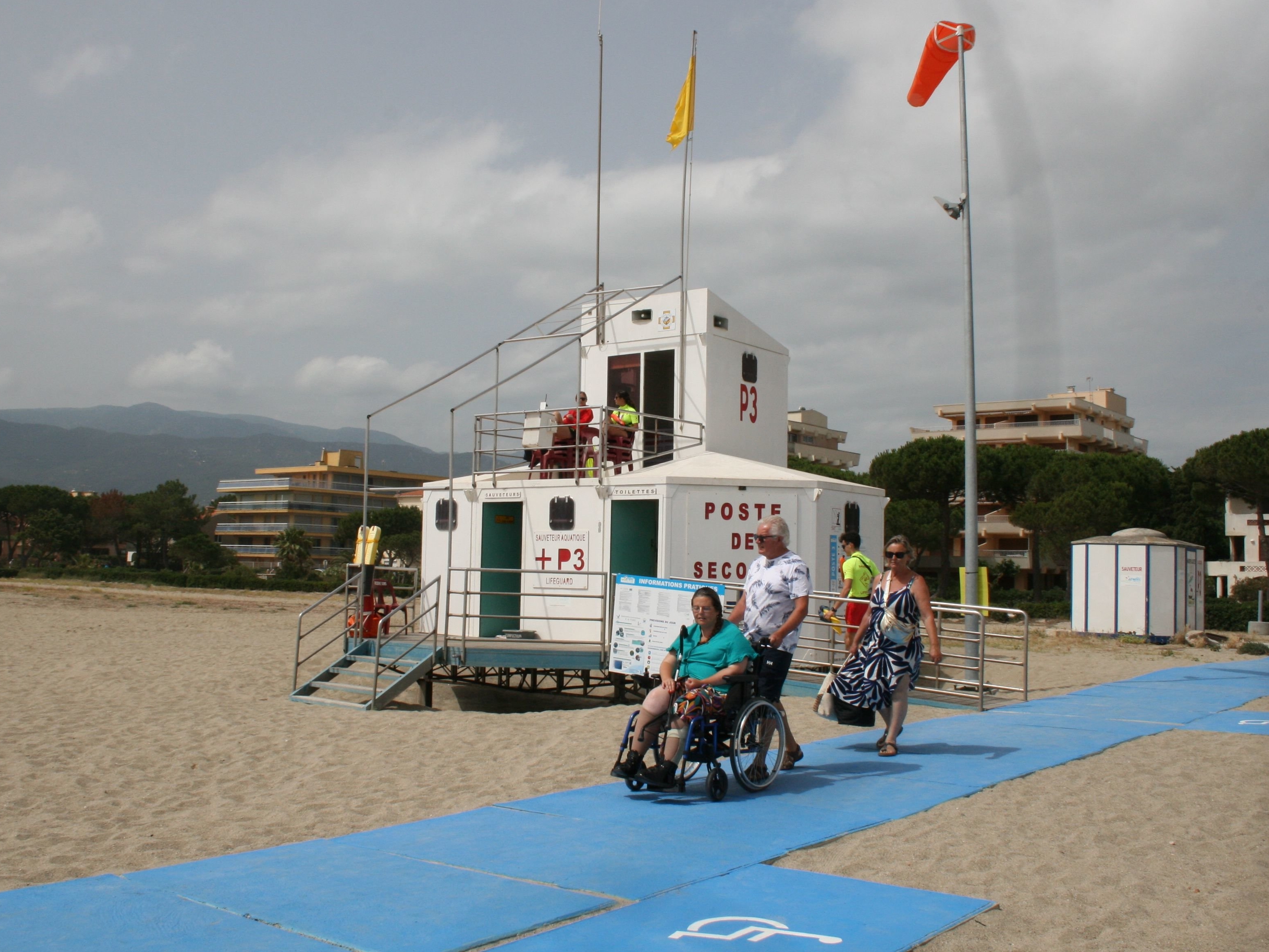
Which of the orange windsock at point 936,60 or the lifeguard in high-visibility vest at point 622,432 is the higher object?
the orange windsock at point 936,60

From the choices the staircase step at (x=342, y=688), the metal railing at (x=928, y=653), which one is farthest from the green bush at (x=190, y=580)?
the metal railing at (x=928, y=653)

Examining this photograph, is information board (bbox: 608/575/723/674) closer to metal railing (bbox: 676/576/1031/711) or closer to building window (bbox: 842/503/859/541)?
metal railing (bbox: 676/576/1031/711)

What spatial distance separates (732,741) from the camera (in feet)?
21.6

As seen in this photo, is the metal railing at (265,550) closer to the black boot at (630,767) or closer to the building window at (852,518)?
the building window at (852,518)

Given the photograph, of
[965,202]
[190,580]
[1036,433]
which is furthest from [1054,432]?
[965,202]

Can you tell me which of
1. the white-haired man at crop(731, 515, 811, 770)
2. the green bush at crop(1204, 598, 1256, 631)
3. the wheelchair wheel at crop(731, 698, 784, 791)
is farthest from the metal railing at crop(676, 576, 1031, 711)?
the green bush at crop(1204, 598, 1256, 631)

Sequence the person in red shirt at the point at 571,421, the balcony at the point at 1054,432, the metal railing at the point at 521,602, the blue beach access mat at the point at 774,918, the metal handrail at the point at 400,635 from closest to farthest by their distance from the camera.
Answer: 1. the blue beach access mat at the point at 774,918
2. the metal handrail at the point at 400,635
3. the metal railing at the point at 521,602
4. the person in red shirt at the point at 571,421
5. the balcony at the point at 1054,432

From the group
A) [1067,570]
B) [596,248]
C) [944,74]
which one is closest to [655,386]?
[596,248]

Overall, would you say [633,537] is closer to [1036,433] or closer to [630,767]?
[630,767]

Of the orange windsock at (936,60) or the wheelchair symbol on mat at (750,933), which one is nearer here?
the wheelchair symbol on mat at (750,933)

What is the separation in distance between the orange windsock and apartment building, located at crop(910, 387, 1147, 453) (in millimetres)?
55705

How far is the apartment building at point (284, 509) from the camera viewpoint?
367 feet

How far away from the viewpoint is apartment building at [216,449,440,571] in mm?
111938

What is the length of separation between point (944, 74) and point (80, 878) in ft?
47.4
